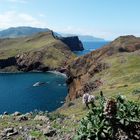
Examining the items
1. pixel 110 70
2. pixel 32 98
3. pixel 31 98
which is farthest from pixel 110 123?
pixel 31 98

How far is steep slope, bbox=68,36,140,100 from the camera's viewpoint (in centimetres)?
9224

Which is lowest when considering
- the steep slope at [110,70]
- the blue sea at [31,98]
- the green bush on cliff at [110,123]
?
the blue sea at [31,98]

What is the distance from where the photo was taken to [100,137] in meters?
18.9

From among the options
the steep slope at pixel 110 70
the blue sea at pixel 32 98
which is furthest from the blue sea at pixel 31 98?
the steep slope at pixel 110 70

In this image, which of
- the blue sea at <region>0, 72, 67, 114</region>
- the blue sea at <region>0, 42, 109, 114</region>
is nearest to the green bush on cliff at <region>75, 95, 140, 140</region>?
the blue sea at <region>0, 42, 109, 114</region>

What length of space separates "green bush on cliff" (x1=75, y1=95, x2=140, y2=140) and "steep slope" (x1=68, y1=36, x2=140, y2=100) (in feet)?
138

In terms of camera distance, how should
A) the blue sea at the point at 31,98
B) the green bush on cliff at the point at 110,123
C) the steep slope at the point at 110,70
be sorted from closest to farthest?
the green bush on cliff at the point at 110,123 → the steep slope at the point at 110,70 → the blue sea at the point at 31,98

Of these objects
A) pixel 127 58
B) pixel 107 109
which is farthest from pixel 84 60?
pixel 107 109

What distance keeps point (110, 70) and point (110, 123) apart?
101354 millimetres

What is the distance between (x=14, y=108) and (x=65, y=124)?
11450cm

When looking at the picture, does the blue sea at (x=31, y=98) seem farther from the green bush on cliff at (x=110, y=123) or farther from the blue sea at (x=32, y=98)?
the green bush on cliff at (x=110, y=123)

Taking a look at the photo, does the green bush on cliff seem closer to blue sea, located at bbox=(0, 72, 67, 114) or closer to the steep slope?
the steep slope

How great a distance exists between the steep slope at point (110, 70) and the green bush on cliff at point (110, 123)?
138 feet

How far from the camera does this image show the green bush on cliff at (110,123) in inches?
739
